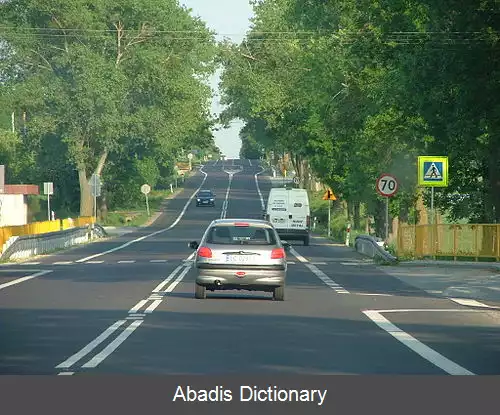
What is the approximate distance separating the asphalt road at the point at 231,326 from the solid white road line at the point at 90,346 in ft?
0.07

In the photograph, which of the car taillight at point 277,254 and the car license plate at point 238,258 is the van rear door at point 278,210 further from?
the car license plate at point 238,258

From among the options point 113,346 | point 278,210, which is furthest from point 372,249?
point 113,346

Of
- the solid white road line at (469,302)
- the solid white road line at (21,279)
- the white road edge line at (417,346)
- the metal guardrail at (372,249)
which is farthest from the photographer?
the metal guardrail at (372,249)

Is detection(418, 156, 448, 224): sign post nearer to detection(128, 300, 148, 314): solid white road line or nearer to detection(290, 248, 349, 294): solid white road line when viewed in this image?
detection(290, 248, 349, 294): solid white road line

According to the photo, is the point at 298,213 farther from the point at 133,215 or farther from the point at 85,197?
the point at 133,215

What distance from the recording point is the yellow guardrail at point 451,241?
144ft

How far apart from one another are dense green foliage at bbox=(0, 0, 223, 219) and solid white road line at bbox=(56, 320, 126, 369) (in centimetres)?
7402

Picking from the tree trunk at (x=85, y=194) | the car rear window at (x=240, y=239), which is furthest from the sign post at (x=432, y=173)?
the tree trunk at (x=85, y=194)

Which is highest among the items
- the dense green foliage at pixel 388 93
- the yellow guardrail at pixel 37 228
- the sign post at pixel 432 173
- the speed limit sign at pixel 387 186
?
the dense green foliage at pixel 388 93

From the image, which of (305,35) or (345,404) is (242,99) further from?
(345,404)

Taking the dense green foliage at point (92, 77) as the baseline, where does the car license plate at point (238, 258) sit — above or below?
below

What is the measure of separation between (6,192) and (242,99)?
38736mm

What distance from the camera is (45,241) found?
56.4 m

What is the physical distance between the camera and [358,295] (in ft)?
99.3
